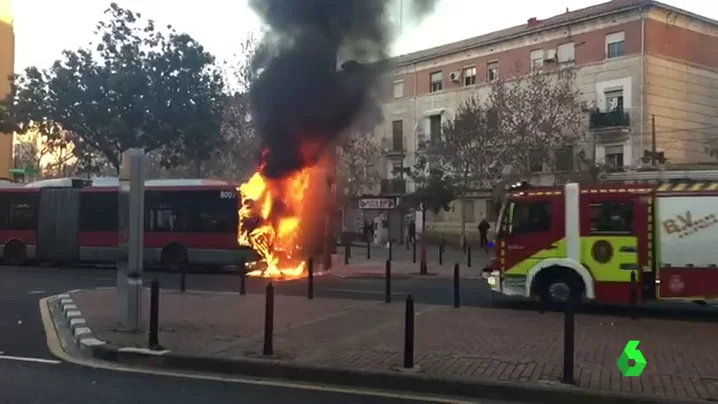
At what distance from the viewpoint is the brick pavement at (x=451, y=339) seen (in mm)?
7500

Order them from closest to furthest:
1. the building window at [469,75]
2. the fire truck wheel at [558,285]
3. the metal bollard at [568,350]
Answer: the metal bollard at [568,350] < the fire truck wheel at [558,285] < the building window at [469,75]

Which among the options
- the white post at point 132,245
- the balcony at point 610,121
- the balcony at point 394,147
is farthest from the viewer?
the balcony at point 394,147

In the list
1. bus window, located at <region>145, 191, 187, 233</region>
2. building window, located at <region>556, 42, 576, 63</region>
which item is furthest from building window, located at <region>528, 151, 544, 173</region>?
bus window, located at <region>145, 191, 187, 233</region>

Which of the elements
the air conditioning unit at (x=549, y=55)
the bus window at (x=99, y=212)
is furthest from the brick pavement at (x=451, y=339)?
the air conditioning unit at (x=549, y=55)

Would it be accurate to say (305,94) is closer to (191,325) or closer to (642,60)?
(191,325)

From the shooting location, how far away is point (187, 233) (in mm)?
22234

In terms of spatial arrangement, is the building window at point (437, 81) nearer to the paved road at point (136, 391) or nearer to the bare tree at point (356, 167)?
the bare tree at point (356, 167)

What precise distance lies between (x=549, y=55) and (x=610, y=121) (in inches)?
198

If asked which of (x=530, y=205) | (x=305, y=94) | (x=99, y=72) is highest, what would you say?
(x=99, y=72)

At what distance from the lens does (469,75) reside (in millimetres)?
41938

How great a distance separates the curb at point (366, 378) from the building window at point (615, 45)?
30.6 meters

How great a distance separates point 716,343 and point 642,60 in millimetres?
26556

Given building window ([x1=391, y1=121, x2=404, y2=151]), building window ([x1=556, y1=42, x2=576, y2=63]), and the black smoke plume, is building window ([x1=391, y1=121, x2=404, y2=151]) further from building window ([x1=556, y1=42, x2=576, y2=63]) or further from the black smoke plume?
the black smoke plume

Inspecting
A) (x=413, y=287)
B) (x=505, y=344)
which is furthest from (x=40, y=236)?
(x=505, y=344)
